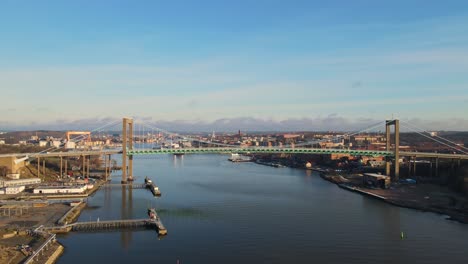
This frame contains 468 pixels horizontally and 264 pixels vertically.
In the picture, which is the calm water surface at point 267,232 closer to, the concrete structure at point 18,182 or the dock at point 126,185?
the dock at point 126,185

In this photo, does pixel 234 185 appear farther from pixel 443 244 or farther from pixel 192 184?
pixel 443 244

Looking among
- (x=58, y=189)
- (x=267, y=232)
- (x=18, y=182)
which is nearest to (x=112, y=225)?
(x=267, y=232)

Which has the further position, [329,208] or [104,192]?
[104,192]

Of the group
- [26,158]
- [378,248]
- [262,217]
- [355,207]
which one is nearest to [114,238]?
[262,217]

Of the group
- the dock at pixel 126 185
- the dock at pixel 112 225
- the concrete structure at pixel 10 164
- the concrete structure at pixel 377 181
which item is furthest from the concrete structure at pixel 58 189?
the concrete structure at pixel 377 181

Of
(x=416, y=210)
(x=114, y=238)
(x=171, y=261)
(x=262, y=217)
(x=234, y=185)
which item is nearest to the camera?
(x=171, y=261)

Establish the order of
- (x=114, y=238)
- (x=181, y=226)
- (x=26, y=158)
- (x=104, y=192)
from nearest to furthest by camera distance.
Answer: (x=114, y=238) < (x=181, y=226) < (x=104, y=192) < (x=26, y=158)

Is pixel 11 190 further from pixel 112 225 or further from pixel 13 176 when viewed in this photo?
pixel 112 225
